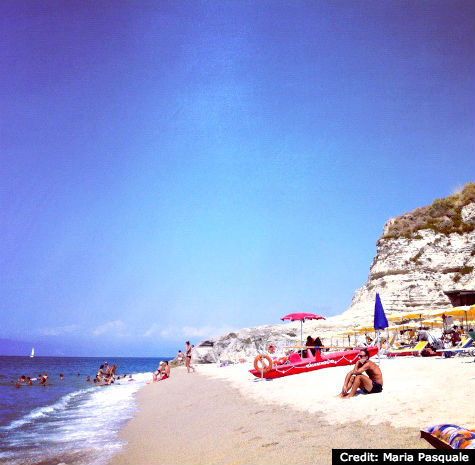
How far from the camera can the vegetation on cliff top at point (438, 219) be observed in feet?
144

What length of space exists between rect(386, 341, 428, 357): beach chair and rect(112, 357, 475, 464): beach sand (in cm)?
664

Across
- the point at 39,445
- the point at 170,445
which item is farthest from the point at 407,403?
the point at 39,445

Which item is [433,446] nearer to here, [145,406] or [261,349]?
[145,406]

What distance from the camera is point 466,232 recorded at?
42.7m

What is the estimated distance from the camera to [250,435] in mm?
7148

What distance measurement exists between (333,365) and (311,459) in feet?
37.2

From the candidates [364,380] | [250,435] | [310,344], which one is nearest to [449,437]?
[250,435]

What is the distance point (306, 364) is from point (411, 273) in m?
28.6

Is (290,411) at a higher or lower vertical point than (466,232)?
lower

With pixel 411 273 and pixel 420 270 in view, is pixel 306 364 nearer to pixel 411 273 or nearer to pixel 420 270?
pixel 411 273

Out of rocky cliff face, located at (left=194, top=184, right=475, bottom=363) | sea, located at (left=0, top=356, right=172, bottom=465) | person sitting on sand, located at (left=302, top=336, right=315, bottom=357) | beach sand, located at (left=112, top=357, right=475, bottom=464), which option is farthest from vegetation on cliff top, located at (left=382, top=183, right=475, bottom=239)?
sea, located at (left=0, top=356, right=172, bottom=465)
